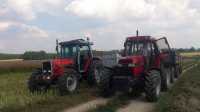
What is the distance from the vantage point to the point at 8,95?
1496 cm

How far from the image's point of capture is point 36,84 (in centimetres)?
1584

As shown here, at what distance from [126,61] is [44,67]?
3.84m

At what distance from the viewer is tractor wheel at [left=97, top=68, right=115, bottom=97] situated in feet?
48.1

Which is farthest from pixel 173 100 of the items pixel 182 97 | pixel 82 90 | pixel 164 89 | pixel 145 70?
pixel 82 90

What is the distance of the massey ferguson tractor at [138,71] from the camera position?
14.1 metres

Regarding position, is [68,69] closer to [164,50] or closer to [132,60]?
[132,60]

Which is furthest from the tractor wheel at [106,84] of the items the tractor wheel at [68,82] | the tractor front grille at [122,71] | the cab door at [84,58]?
the cab door at [84,58]

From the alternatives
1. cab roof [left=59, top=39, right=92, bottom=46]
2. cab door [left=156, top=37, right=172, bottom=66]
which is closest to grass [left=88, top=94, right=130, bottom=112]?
cab door [left=156, top=37, right=172, bottom=66]

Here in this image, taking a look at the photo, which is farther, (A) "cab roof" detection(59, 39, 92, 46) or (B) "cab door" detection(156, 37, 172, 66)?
(A) "cab roof" detection(59, 39, 92, 46)

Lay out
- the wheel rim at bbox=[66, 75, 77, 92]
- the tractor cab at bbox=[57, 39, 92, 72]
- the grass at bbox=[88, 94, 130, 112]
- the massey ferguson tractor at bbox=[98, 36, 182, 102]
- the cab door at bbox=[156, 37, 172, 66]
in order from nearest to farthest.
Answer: the grass at bbox=[88, 94, 130, 112], the massey ferguson tractor at bbox=[98, 36, 182, 102], the wheel rim at bbox=[66, 75, 77, 92], the cab door at bbox=[156, 37, 172, 66], the tractor cab at bbox=[57, 39, 92, 72]

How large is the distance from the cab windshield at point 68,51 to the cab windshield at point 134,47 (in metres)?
2.65

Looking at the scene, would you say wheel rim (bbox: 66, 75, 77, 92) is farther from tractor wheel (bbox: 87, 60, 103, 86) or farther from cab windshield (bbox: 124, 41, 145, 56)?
cab windshield (bbox: 124, 41, 145, 56)

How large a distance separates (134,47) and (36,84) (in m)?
4.43

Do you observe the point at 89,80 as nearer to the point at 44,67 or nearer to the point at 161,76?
the point at 44,67
